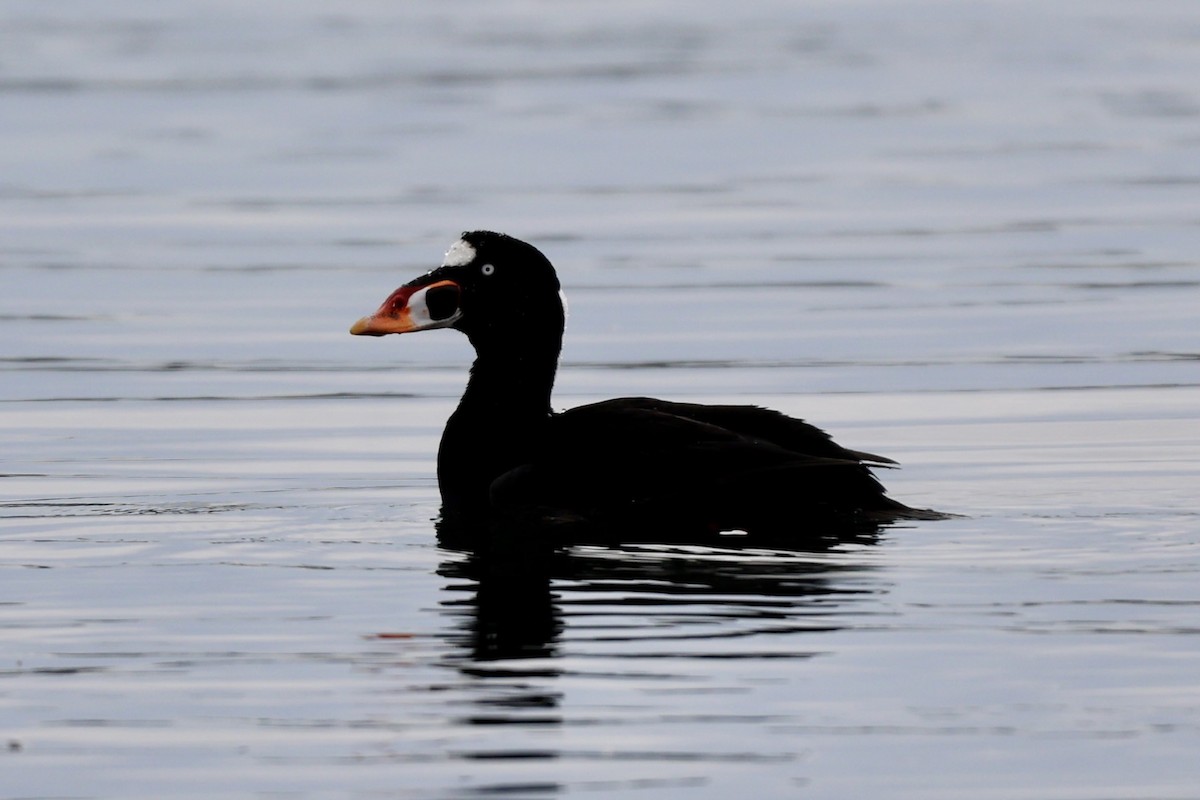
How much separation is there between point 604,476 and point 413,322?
5.09ft

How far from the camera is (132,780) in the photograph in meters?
6.21

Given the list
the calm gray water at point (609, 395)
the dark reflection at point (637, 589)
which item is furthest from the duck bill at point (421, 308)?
the dark reflection at point (637, 589)

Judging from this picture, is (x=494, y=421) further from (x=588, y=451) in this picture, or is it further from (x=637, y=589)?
(x=637, y=589)

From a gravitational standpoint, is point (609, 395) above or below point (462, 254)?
below

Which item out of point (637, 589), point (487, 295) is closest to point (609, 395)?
point (487, 295)

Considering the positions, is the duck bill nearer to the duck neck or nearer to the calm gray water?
the duck neck

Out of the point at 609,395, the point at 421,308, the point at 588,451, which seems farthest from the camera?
the point at 609,395

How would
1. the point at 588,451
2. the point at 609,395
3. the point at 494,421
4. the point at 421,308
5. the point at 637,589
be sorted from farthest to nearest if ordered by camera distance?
the point at 609,395 < the point at 421,308 < the point at 494,421 < the point at 588,451 < the point at 637,589

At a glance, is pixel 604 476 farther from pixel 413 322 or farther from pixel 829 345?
pixel 829 345

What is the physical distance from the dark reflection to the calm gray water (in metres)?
0.03

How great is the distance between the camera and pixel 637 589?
8234 mm

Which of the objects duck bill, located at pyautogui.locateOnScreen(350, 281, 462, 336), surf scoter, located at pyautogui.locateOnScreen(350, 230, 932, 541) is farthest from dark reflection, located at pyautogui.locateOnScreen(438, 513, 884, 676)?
duck bill, located at pyautogui.locateOnScreen(350, 281, 462, 336)

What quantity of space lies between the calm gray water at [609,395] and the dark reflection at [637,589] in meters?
0.03

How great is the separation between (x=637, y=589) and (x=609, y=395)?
551 cm
